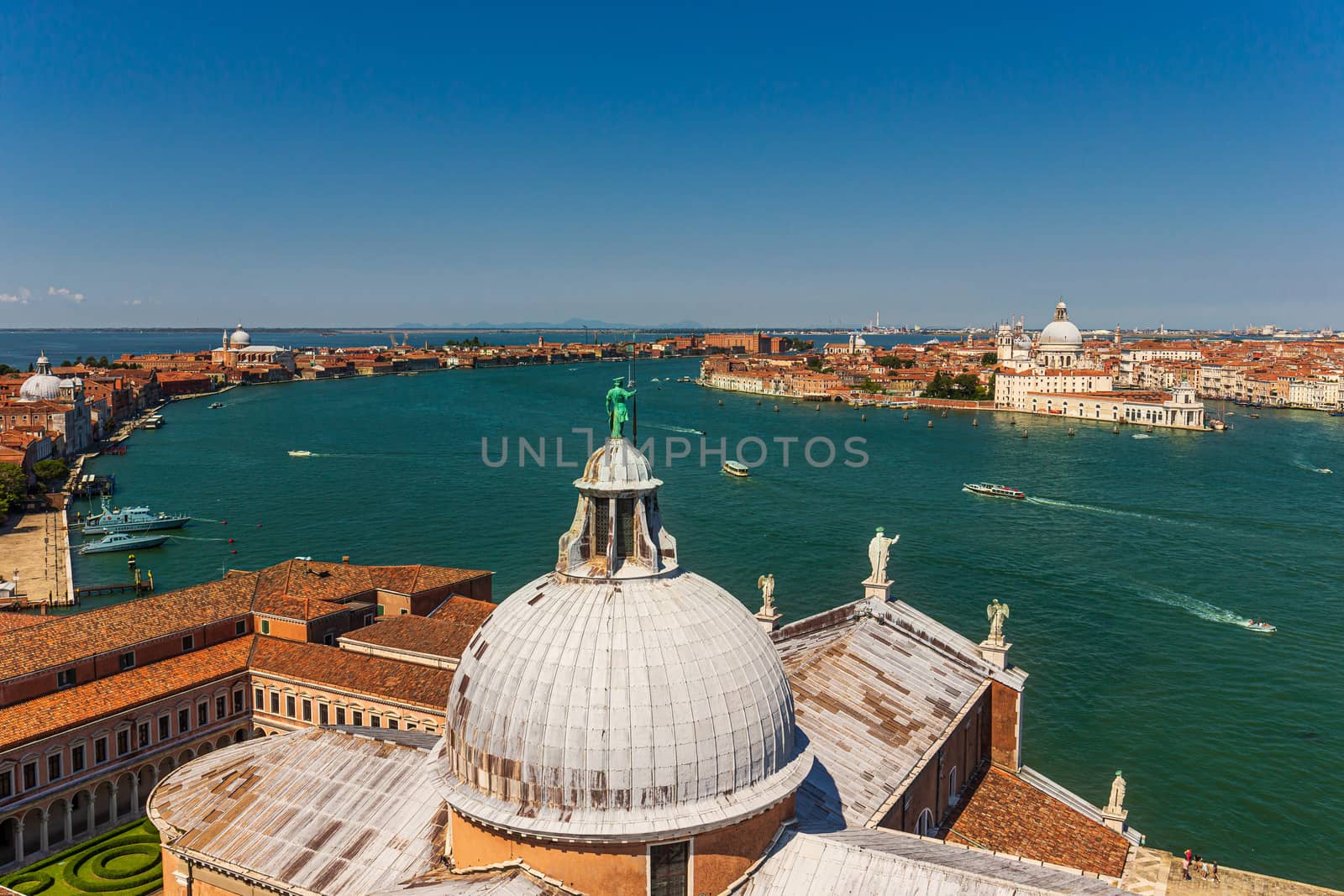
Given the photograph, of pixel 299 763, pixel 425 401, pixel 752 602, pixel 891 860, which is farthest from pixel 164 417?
pixel 891 860

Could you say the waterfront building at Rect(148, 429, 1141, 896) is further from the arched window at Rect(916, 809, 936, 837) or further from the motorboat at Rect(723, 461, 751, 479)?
the motorboat at Rect(723, 461, 751, 479)

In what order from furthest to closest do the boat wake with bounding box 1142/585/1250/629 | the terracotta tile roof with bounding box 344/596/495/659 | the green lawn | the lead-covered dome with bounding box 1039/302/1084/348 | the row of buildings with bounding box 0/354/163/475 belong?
1. the lead-covered dome with bounding box 1039/302/1084/348
2. the row of buildings with bounding box 0/354/163/475
3. the boat wake with bounding box 1142/585/1250/629
4. the terracotta tile roof with bounding box 344/596/495/659
5. the green lawn

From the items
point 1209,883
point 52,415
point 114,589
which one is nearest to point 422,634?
point 1209,883

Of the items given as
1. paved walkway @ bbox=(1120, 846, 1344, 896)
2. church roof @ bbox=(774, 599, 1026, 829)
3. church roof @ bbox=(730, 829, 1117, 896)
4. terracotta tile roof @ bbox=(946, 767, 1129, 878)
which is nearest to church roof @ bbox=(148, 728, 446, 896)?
church roof @ bbox=(730, 829, 1117, 896)

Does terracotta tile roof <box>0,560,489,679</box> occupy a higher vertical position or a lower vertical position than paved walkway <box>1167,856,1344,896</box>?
higher

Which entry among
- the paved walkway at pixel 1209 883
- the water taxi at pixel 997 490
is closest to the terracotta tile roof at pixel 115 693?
the paved walkway at pixel 1209 883

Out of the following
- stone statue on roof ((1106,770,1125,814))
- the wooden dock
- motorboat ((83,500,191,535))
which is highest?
stone statue on roof ((1106,770,1125,814))
